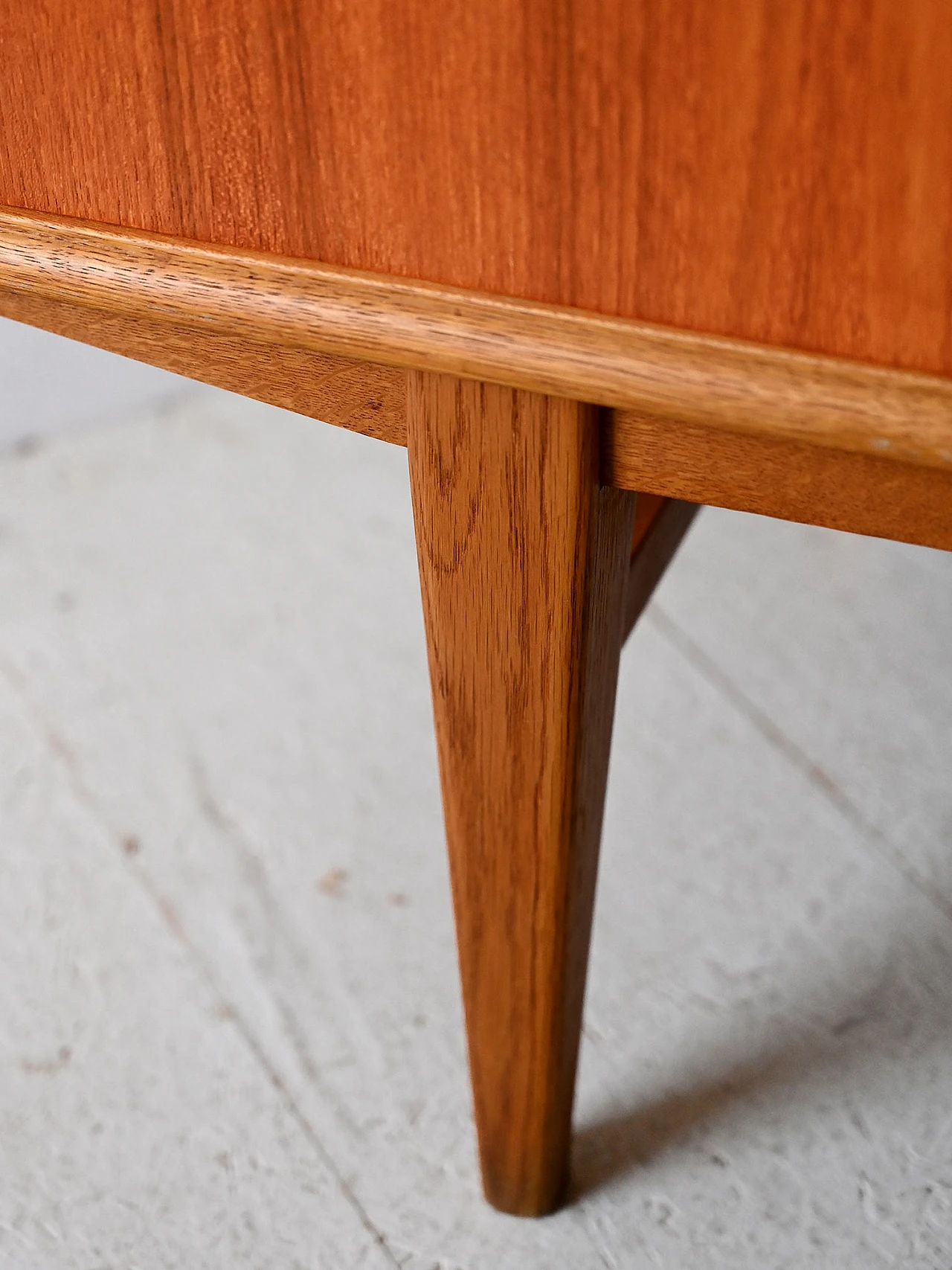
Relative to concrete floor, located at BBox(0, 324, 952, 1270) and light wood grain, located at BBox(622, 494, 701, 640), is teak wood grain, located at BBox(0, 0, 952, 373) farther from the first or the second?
concrete floor, located at BBox(0, 324, 952, 1270)

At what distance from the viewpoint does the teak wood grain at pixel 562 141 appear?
336 mm

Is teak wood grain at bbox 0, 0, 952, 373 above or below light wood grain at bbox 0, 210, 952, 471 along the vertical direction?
above

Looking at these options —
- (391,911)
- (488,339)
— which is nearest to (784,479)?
(488,339)

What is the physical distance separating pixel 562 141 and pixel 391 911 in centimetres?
68

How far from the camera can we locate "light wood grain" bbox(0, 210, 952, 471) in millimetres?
366

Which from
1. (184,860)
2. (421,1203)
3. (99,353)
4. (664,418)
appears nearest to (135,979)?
(184,860)

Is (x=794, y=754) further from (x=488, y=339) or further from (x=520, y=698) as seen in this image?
(x=488, y=339)

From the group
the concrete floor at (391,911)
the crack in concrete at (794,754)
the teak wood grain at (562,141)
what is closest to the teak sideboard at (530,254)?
the teak wood grain at (562,141)

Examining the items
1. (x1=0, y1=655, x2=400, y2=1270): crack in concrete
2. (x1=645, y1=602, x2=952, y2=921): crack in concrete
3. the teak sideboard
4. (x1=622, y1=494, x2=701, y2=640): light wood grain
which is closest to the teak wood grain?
the teak sideboard

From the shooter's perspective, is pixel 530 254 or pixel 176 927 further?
pixel 176 927

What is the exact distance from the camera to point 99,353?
Result: 1.58 m

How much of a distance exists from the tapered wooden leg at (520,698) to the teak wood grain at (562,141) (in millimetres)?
64

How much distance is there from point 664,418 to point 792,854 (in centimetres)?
63

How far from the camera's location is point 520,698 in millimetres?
529
